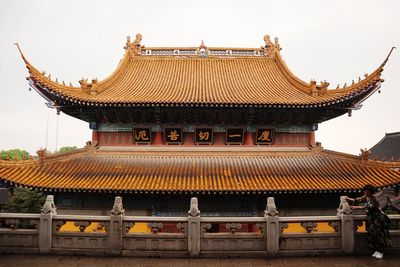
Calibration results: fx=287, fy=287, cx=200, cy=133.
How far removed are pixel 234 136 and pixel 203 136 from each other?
1.42 meters

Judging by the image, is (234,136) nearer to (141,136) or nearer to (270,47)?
(141,136)

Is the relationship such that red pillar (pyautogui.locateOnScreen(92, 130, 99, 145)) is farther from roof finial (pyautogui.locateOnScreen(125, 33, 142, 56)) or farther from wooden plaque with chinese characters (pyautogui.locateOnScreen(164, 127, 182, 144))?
roof finial (pyautogui.locateOnScreen(125, 33, 142, 56))

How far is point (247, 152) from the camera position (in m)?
13.0

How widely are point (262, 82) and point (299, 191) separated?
22.8ft

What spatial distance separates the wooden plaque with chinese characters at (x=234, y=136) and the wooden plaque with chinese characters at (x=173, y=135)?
219 cm

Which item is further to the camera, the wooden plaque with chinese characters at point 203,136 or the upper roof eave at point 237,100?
the wooden plaque with chinese characters at point 203,136

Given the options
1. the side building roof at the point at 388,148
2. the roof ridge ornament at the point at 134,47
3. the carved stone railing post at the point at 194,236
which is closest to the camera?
the carved stone railing post at the point at 194,236

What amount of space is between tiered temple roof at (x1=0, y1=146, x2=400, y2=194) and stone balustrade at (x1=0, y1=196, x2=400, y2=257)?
2.21 metres

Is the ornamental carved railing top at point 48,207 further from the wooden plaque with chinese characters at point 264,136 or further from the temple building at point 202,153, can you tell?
the wooden plaque with chinese characters at point 264,136

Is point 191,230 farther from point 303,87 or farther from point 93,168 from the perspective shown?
point 303,87

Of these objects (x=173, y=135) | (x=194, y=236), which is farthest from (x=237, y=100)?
(x=194, y=236)

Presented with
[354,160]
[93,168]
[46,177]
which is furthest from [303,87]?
[46,177]

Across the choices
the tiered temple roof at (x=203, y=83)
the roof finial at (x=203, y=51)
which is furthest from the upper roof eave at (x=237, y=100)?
the roof finial at (x=203, y=51)

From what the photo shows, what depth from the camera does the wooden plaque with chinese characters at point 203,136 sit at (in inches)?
515
